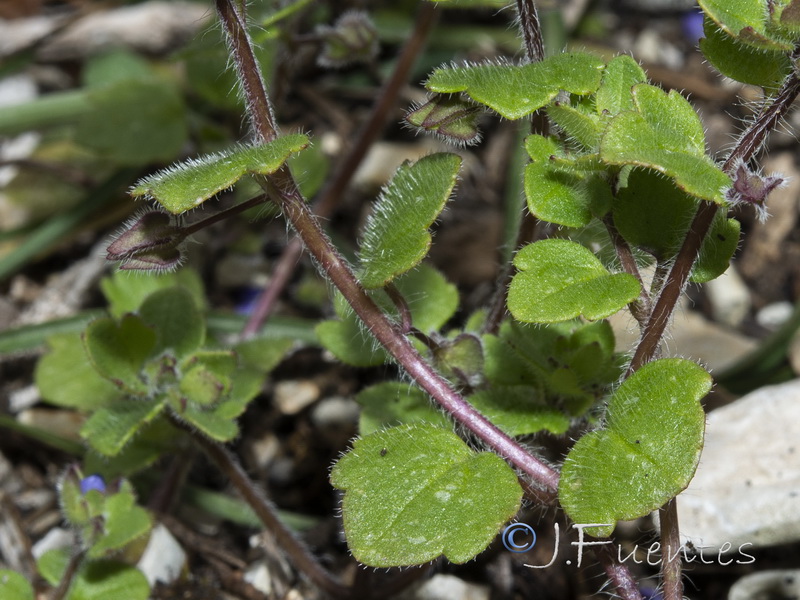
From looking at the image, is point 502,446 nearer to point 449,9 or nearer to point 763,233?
point 763,233

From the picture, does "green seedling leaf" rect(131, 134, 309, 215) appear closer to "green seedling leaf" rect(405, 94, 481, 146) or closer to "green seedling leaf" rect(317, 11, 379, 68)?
"green seedling leaf" rect(405, 94, 481, 146)

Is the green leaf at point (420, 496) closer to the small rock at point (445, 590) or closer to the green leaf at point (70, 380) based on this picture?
the small rock at point (445, 590)

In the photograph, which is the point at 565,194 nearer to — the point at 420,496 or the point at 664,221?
the point at 664,221

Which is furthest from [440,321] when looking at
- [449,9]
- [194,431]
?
[449,9]

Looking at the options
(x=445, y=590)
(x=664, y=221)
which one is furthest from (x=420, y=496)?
(x=445, y=590)

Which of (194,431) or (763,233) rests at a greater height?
(194,431)

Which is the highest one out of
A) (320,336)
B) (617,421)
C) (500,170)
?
(617,421)

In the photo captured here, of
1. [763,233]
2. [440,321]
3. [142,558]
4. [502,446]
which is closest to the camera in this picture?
[502,446]

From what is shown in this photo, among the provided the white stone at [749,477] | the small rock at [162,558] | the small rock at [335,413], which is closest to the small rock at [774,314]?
the white stone at [749,477]
